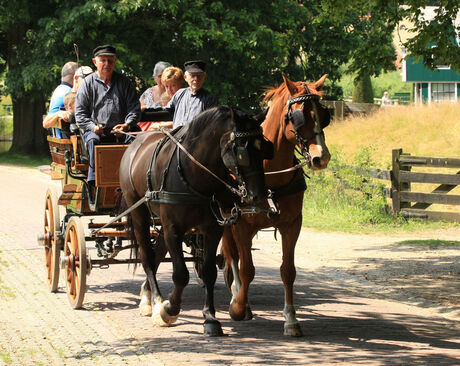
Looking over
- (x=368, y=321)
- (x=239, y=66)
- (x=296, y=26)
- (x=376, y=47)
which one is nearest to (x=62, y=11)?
(x=239, y=66)

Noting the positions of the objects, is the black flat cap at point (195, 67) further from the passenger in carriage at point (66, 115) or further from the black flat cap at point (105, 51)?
the passenger in carriage at point (66, 115)

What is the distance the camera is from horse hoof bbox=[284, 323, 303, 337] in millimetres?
7398

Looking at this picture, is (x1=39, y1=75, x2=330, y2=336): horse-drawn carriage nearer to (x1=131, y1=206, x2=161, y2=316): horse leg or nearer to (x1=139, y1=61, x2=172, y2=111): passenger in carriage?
(x1=131, y1=206, x2=161, y2=316): horse leg

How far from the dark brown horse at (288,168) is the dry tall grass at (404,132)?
16.9 meters

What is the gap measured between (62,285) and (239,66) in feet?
65.1

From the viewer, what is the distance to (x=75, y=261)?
8.88 metres

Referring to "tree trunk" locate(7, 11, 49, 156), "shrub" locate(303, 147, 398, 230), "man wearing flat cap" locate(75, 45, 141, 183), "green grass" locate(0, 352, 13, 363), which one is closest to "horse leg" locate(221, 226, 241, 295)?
"man wearing flat cap" locate(75, 45, 141, 183)

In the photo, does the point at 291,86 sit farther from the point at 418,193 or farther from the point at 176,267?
the point at 418,193

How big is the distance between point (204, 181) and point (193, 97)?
5.95ft

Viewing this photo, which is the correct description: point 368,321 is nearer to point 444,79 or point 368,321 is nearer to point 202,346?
point 202,346

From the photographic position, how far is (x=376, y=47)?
12.1m

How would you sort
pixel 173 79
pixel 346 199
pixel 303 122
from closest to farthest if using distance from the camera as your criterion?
pixel 303 122, pixel 173 79, pixel 346 199

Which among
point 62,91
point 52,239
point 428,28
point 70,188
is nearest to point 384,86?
point 428,28

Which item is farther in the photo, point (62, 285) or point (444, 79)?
point (444, 79)
